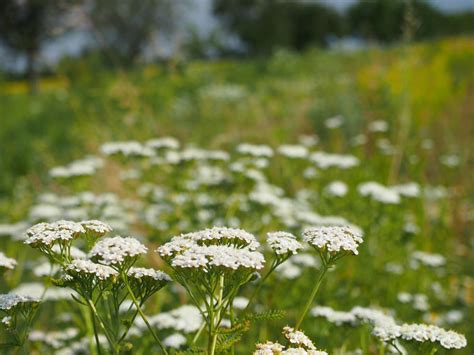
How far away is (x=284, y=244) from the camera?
6.30 ft

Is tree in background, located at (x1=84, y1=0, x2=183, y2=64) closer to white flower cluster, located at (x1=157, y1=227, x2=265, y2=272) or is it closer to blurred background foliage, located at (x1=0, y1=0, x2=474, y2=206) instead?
blurred background foliage, located at (x1=0, y1=0, x2=474, y2=206)

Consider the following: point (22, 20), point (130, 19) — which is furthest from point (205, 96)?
point (22, 20)

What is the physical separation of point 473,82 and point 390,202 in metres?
9.82

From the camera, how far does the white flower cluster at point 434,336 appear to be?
6.27ft

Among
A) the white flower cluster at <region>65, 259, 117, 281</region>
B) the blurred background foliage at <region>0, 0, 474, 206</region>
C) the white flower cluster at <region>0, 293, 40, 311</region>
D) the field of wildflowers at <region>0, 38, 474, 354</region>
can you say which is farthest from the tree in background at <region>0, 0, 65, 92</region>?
the white flower cluster at <region>65, 259, 117, 281</region>

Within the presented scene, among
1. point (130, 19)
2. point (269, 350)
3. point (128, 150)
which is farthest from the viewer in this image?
point (130, 19)

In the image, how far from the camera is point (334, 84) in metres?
13.3

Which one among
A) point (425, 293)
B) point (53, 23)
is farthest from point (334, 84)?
point (53, 23)

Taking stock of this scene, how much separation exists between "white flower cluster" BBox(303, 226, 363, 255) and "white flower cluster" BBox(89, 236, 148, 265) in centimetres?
56

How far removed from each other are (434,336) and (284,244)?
60cm

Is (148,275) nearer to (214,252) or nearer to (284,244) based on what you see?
(214,252)

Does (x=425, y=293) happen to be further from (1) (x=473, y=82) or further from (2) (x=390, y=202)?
(1) (x=473, y=82)

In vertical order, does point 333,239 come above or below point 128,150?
below

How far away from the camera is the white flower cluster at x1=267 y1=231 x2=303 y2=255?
6.22 ft
